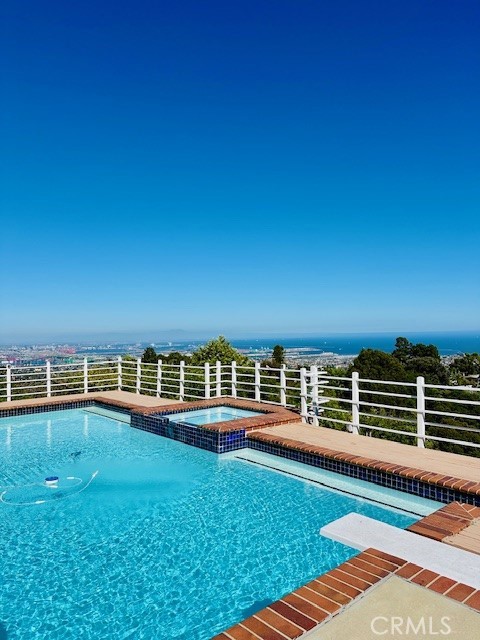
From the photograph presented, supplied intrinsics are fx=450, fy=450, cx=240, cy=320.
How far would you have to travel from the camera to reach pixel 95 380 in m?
14.0

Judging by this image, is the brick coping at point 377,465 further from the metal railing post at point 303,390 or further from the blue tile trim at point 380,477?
the metal railing post at point 303,390

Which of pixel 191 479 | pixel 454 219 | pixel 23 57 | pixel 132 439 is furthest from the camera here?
pixel 454 219

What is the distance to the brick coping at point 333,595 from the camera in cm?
223

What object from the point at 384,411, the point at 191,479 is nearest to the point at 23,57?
the point at 191,479

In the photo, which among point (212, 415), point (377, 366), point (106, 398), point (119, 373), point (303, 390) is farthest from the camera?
point (377, 366)

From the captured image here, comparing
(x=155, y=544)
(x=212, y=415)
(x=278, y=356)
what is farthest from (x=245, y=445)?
(x=278, y=356)

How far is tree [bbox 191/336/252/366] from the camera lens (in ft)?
58.7

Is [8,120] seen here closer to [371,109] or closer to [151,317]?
[371,109]

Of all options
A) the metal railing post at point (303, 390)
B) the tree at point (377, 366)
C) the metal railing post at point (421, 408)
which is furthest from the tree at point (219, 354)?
the tree at point (377, 366)

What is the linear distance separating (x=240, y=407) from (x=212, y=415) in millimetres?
690

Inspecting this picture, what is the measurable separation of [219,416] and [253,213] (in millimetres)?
18040

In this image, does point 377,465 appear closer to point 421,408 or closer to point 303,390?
point 421,408

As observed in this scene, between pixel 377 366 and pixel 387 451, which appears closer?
pixel 387 451
